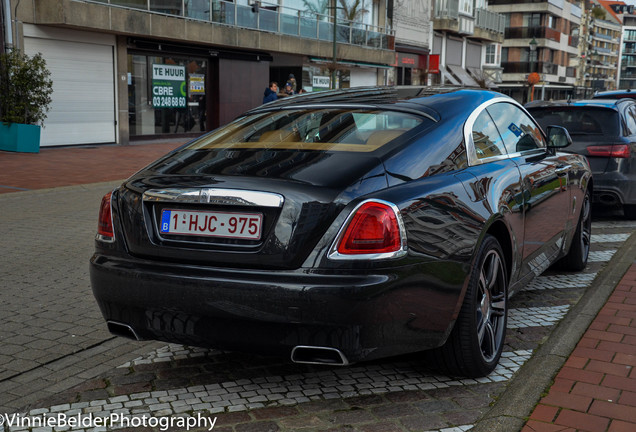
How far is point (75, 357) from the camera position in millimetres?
3967

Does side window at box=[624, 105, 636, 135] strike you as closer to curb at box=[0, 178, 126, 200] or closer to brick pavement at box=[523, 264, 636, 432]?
brick pavement at box=[523, 264, 636, 432]

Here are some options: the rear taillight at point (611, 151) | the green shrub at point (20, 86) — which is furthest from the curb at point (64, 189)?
the rear taillight at point (611, 151)

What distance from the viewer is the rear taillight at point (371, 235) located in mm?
2945

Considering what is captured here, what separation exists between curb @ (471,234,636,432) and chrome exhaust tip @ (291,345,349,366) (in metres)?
0.65

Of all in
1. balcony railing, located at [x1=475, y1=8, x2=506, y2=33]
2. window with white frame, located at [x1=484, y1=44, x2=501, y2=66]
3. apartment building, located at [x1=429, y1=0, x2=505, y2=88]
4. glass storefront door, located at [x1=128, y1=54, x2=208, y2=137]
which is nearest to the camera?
glass storefront door, located at [x1=128, y1=54, x2=208, y2=137]

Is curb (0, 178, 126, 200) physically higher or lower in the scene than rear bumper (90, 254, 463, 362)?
lower

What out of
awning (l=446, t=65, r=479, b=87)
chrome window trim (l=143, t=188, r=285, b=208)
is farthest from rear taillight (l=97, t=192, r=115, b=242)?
awning (l=446, t=65, r=479, b=87)

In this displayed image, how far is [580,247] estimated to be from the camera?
19.8ft

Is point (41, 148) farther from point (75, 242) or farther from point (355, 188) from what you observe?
point (355, 188)

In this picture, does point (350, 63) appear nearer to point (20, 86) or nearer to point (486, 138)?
point (20, 86)

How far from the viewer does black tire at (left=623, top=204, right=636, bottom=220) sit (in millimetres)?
9188

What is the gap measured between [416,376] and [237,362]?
3.12ft

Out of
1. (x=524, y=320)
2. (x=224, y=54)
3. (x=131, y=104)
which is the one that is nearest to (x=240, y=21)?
(x=224, y=54)

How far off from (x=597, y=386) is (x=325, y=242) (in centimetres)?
160
